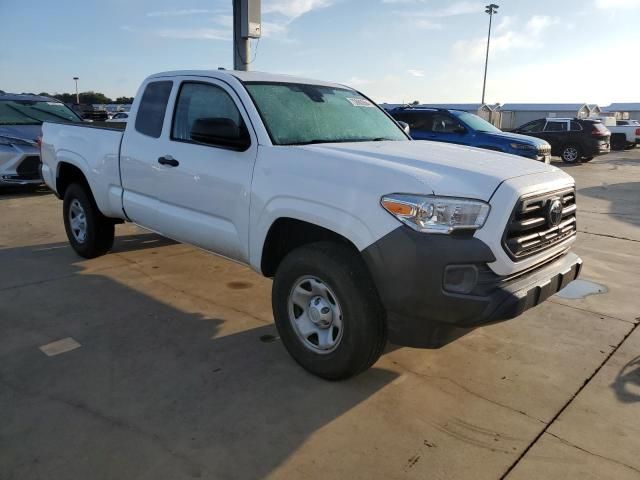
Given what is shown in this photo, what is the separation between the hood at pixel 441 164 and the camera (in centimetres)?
277

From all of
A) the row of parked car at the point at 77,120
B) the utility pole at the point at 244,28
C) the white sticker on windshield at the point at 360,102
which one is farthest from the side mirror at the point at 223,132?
the utility pole at the point at 244,28

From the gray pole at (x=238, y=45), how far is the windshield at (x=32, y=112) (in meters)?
3.41

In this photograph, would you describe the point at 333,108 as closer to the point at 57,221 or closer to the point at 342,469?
the point at 342,469

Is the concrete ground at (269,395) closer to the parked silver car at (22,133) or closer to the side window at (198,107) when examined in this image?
the side window at (198,107)

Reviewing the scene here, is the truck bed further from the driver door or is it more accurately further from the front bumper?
the front bumper

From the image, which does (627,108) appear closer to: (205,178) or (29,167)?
(29,167)

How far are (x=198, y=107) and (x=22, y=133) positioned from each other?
7.37 meters

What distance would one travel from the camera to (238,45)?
33.9 feet


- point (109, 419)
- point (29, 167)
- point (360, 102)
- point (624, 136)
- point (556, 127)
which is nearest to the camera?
point (109, 419)

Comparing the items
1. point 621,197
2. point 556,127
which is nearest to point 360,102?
point 621,197

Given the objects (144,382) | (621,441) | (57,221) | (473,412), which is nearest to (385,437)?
(473,412)

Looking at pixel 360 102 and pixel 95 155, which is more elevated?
pixel 360 102

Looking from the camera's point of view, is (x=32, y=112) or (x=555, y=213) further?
(x=32, y=112)

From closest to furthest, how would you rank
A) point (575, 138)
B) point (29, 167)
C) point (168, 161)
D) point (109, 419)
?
point (109, 419) → point (168, 161) → point (29, 167) → point (575, 138)
